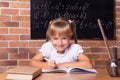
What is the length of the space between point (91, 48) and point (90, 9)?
0.42 metres

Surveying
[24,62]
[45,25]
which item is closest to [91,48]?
[45,25]

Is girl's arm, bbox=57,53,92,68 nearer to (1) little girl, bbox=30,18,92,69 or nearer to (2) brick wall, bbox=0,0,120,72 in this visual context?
(1) little girl, bbox=30,18,92,69

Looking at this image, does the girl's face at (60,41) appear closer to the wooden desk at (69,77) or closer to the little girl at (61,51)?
the little girl at (61,51)

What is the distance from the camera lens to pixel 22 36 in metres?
2.64

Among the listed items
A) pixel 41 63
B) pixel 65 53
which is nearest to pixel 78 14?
pixel 65 53

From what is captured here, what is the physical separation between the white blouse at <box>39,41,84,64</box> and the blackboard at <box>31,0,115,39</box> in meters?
0.75

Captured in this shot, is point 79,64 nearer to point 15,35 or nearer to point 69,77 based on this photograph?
point 69,77

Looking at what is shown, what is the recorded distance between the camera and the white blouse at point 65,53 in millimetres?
1851

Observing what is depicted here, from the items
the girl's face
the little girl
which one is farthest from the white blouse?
the girl's face

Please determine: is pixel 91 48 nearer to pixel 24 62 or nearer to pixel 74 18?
pixel 74 18

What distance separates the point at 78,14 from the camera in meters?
2.65

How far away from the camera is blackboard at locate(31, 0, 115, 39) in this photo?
263cm

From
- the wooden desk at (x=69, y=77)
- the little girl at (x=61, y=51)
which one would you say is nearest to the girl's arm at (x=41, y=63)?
the little girl at (x=61, y=51)

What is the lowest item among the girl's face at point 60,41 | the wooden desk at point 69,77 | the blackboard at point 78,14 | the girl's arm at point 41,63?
the wooden desk at point 69,77
